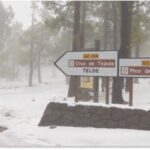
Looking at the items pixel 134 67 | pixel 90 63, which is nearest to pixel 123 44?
pixel 90 63

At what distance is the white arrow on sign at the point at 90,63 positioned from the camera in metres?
11.8

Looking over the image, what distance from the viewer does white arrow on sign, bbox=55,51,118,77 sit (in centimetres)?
1179

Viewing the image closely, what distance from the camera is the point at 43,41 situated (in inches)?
2212

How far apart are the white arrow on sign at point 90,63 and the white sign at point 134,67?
211 mm

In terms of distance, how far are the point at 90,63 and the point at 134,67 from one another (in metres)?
1.35

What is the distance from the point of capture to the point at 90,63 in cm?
1204

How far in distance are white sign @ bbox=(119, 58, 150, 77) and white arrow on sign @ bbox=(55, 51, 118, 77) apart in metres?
0.21

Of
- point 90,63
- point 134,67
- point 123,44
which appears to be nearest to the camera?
point 134,67

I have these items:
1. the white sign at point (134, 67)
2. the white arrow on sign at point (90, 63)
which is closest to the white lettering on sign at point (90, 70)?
the white arrow on sign at point (90, 63)

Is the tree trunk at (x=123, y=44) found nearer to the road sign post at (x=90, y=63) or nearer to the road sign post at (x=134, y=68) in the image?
the road sign post at (x=90, y=63)

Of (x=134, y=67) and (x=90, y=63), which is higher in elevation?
(x=90, y=63)

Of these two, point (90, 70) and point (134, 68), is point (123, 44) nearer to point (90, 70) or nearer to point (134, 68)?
point (90, 70)

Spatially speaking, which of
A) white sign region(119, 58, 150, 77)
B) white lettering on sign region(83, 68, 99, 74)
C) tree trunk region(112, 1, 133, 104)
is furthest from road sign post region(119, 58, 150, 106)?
tree trunk region(112, 1, 133, 104)

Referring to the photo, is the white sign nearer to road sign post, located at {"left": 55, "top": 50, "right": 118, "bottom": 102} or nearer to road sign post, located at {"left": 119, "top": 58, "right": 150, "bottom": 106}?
road sign post, located at {"left": 119, "top": 58, "right": 150, "bottom": 106}
